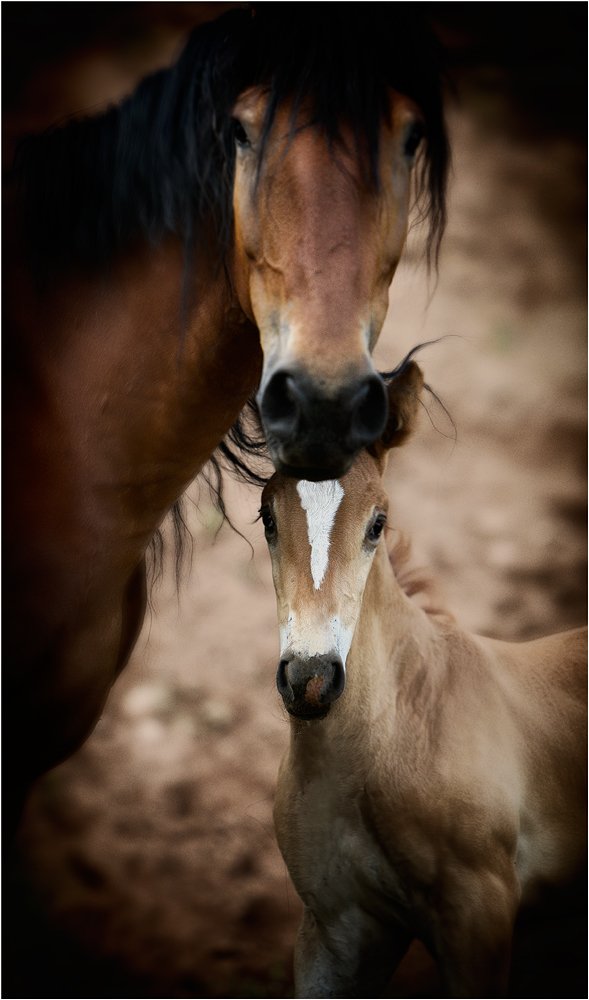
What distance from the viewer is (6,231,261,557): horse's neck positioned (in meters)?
1.92

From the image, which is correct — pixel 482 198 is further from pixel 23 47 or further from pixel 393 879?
pixel 393 879

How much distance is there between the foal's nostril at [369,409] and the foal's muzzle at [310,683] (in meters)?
0.64

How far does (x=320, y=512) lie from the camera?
2.20 m

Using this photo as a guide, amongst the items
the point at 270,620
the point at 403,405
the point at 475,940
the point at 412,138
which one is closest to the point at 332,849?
the point at 475,940

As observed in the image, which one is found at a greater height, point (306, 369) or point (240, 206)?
point (240, 206)

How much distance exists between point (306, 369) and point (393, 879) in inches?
61.7

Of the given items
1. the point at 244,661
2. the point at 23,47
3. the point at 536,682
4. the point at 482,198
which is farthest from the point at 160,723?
the point at 482,198

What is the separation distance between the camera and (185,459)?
207cm

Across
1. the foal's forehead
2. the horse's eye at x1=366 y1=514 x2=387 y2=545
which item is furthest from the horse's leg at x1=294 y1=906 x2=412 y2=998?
the foal's forehead

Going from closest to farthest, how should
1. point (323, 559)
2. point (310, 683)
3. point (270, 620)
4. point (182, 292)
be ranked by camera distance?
point (182, 292) → point (310, 683) → point (323, 559) → point (270, 620)

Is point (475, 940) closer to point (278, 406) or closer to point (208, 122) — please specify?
point (278, 406)

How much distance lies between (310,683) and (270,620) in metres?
3.18

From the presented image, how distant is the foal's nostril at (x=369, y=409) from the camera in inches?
58.4

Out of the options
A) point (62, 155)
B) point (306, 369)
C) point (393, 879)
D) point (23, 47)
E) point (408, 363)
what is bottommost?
point (393, 879)
